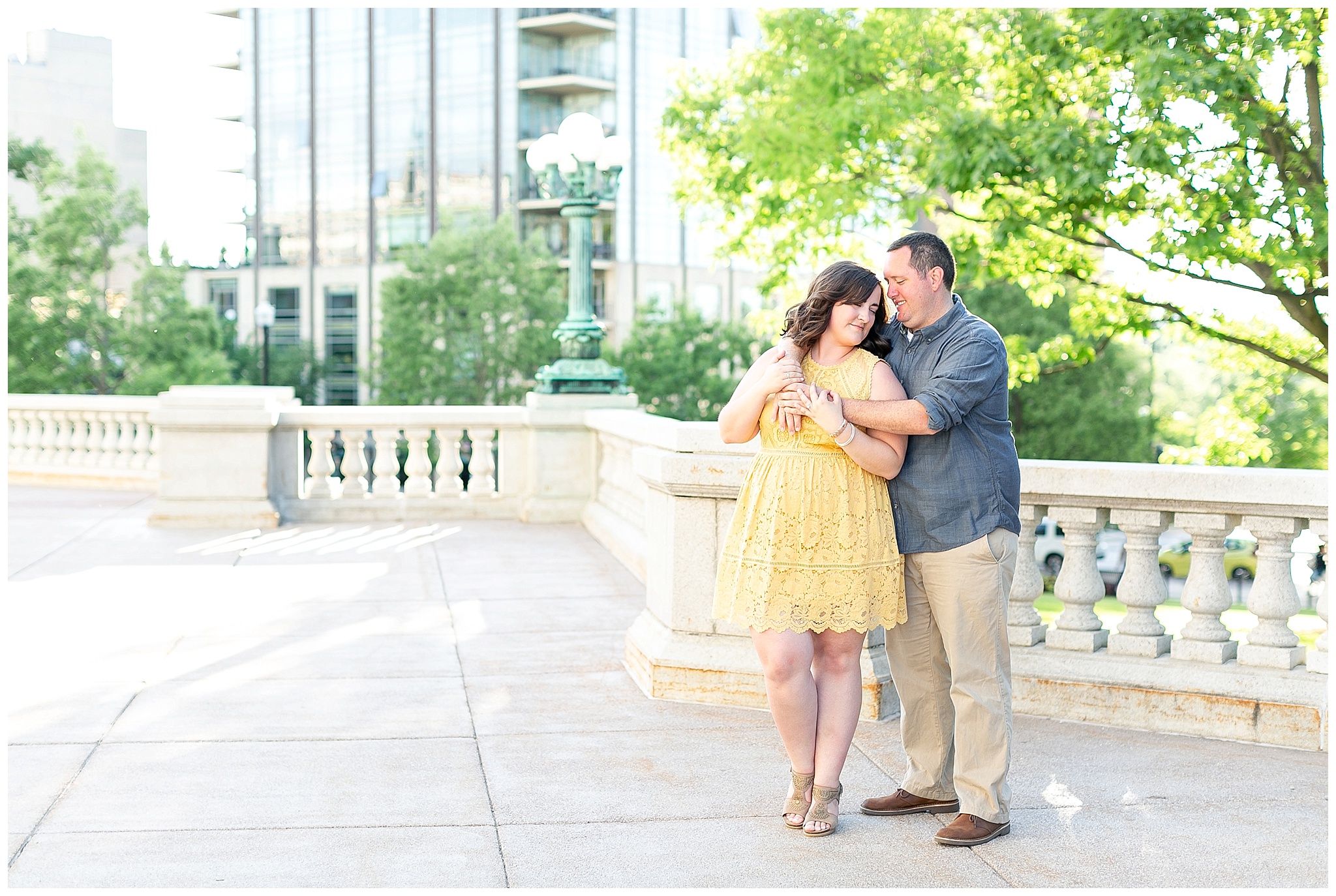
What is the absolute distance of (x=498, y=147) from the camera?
6006 centimetres

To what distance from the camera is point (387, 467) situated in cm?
1270

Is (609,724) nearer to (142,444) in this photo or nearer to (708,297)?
(142,444)

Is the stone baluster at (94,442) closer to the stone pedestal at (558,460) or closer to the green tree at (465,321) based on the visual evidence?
the stone pedestal at (558,460)

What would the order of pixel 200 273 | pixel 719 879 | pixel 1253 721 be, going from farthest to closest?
pixel 200 273 → pixel 1253 721 → pixel 719 879

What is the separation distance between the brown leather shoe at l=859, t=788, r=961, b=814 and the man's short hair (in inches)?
69.8

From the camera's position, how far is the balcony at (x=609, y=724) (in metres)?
4.15

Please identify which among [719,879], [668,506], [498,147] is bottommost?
[719,879]

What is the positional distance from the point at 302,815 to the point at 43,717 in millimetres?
1856

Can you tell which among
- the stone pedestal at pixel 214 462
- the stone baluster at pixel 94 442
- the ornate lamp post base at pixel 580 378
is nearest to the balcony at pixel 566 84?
the stone baluster at pixel 94 442

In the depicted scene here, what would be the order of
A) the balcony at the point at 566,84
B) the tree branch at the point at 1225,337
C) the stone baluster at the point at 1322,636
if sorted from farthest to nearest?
1. the balcony at the point at 566,84
2. the tree branch at the point at 1225,337
3. the stone baluster at the point at 1322,636

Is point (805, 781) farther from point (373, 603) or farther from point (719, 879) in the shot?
point (373, 603)

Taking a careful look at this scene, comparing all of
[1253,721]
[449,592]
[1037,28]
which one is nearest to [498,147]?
[1037,28]

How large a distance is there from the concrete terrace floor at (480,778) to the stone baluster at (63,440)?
8.16 meters

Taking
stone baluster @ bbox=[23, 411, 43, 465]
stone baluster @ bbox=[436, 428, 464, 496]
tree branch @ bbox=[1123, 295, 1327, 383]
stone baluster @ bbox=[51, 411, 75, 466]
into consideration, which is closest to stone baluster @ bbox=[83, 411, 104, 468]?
stone baluster @ bbox=[51, 411, 75, 466]
